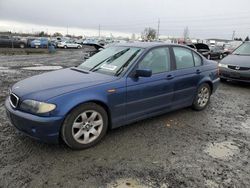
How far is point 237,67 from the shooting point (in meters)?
8.71

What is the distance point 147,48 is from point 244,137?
2.36m

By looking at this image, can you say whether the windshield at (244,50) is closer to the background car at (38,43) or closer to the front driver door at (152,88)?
the front driver door at (152,88)

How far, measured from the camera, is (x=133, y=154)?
3.71 meters

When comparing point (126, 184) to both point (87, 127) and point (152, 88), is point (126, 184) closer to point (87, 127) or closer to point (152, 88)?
point (87, 127)

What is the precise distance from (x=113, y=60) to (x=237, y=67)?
19.1ft

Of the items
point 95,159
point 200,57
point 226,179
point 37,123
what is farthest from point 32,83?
point 200,57

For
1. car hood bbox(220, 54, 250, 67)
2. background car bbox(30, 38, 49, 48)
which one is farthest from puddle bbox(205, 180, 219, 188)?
background car bbox(30, 38, 49, 48)

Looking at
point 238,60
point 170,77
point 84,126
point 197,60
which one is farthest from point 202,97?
point 238,60

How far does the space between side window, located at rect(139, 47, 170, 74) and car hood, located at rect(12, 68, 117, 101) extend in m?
0.76

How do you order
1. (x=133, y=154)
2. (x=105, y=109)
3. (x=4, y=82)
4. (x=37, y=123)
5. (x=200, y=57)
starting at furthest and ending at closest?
(x=4, y=82), (x=200, y=57), (x=105, y=109), (x=133, y=154), (x=37, y=123)

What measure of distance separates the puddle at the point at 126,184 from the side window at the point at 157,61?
2.00 meters

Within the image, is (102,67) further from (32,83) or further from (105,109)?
(32,83)

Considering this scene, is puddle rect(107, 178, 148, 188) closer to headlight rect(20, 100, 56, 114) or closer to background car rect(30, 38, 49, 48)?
headlight rect(20, 100, 56, 114)

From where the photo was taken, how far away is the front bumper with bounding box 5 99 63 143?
3.38 m
